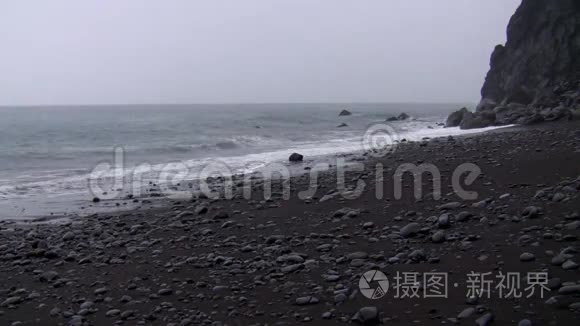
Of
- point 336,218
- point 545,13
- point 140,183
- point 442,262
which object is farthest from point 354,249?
point 545,13

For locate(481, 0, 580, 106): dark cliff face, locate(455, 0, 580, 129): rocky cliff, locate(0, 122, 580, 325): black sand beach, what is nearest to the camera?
locate(0, 122, 580, 325): black sand beach

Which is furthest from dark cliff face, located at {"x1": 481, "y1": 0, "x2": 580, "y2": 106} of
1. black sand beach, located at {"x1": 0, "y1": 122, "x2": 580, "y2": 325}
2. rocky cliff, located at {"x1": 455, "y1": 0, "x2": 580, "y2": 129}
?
black sand beach, located at {"x1": 0, "y1": 122, "x2": 580, "y2": 325}

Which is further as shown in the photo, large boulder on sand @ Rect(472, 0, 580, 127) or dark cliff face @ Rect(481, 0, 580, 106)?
dark cliff face @ Rect(481, 0, 580, 106)

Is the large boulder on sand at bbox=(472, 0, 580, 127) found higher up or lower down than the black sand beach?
higher up

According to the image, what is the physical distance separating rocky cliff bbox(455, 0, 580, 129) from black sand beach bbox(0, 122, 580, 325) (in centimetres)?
2307

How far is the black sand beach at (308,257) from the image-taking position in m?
4.77

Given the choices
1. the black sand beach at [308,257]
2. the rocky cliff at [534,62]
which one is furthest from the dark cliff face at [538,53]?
the black sand beach at [308,257]

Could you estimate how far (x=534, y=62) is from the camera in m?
40.2

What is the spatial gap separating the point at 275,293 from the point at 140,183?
38.1ft

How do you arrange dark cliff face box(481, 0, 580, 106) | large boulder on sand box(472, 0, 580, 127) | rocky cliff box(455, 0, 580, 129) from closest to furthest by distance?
rocky cliff box(455, 0, 580, 129)
large boulder on sand box(472, 0, 580, 127)
dark cliff face box(481, 0, 580, 106)

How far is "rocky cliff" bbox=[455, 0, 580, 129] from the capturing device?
31.5m

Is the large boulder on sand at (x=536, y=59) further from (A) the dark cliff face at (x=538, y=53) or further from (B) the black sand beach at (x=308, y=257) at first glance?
(B) the black sand beach at (x=308, y=257)

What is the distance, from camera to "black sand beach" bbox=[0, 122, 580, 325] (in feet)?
15.6

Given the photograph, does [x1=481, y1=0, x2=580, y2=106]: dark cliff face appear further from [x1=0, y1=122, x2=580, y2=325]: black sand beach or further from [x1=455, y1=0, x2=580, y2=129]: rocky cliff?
[x1=0, y1=122, x2=580, y2=325]: black sand beach
